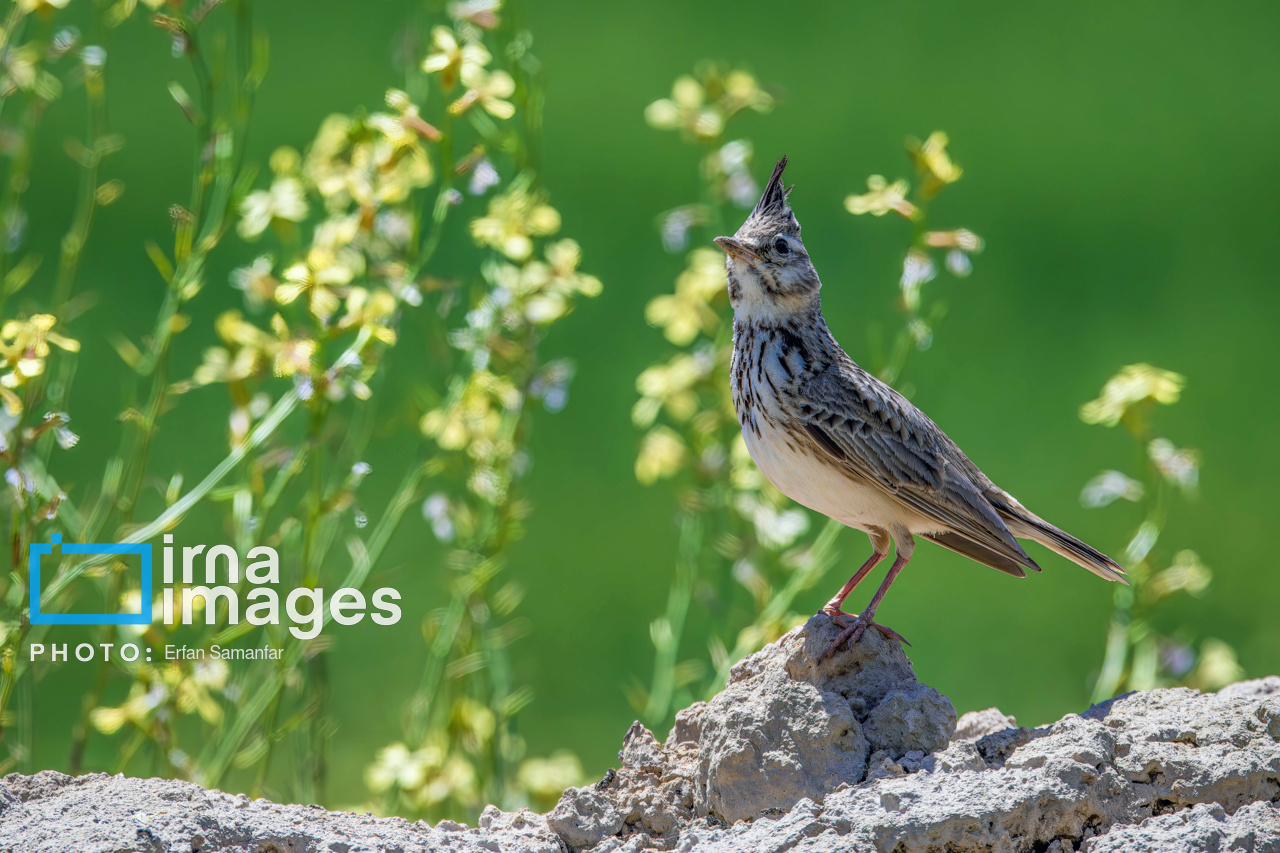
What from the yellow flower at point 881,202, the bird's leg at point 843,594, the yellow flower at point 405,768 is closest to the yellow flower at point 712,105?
the yellow flower at point 881,202

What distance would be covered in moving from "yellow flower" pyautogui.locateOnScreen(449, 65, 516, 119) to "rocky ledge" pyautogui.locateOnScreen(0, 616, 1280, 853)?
6.00 ft

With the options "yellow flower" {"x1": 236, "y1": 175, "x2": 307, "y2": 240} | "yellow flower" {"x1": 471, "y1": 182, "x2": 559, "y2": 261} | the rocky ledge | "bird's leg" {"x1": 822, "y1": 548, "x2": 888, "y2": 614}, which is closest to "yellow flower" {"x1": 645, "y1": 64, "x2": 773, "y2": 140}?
"yellow flower" {"x1": 471, "y1": 182, "x2": 559, "y2": 261}

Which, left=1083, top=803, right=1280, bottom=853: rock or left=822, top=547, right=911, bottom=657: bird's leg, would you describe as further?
left=822, top=547, right=911, bottom=657: bird's leg

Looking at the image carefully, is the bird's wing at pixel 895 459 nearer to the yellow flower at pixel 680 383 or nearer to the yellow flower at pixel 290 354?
the yellow flower at pixel 680 383

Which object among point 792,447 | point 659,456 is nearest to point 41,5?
point 659,456

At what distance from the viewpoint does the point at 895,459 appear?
3.68 metres

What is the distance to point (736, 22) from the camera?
9.88 meters

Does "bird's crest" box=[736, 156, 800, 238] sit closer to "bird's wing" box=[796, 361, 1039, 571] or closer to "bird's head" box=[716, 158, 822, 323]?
"bird's head" box=[716, 158, 822, 323]

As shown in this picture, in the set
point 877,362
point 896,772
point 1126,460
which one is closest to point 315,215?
point 877,362

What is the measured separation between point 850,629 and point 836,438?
60cm

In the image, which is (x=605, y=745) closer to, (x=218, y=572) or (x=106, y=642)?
(x=218, y=572)

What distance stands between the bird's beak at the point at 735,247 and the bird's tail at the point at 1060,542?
1092 mm

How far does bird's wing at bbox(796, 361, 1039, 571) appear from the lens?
144 inches

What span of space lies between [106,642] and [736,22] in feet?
24.2
